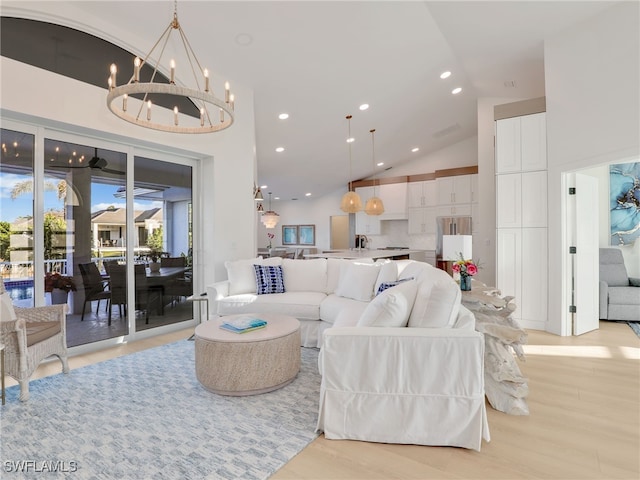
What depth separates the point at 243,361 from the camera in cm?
275

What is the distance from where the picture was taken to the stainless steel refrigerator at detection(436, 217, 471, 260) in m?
8.70

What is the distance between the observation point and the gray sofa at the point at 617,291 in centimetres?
502

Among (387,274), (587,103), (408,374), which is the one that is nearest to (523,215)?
(587,103)

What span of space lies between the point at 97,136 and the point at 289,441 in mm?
3740

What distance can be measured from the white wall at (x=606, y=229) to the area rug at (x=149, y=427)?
5595 mm

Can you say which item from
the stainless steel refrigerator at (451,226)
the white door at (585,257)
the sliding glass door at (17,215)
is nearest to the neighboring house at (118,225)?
the sliding glass door at (17,215)

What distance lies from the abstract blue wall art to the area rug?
5668mm

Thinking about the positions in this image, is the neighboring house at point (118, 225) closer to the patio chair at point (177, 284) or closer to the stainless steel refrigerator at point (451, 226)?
the patio chair at point (177, 284)

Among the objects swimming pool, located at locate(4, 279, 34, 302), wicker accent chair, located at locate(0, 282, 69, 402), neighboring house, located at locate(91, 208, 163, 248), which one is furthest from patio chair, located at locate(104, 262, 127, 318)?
wicker accent chair, located at locate(0, 282, 69, 402)

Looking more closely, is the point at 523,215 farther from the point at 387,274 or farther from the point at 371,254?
the point at 371,254

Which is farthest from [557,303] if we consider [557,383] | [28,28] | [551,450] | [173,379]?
[28,28]

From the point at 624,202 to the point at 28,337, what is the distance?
26.0 ft

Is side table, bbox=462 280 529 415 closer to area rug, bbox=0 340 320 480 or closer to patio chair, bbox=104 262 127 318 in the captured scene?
area rug, bbox=0 340 320 480

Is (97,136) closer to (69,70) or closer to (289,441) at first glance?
(69,70)
